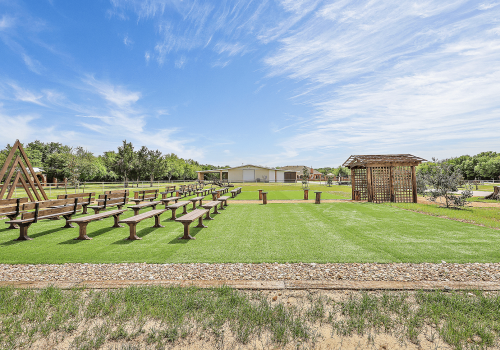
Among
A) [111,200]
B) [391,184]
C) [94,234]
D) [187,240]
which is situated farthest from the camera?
[391,184]

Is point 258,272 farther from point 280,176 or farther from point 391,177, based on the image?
point 280,176

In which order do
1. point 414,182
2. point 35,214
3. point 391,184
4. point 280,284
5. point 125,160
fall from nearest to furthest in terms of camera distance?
point 280,284 < point 35,214 < point 414,182 < point 391,184 < point 125,160

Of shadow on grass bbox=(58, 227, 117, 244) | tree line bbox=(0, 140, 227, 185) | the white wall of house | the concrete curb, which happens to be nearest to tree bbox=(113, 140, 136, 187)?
tree line bbox=(0, 140, 227, 185)

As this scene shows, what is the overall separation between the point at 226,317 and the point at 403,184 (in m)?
16.9

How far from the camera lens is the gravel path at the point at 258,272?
4.23 m

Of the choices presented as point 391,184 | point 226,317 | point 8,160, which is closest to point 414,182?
point 391,184

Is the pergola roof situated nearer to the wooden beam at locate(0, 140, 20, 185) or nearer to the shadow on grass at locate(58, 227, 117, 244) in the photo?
the shadow on grass at locate(58, 227, 117, 244)

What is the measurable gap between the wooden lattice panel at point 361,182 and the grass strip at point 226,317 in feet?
50.1

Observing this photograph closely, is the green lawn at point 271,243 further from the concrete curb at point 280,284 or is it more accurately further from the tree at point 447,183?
the tree at point 447,183

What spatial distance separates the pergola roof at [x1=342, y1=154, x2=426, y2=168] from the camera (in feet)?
50.8

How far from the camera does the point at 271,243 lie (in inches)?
252

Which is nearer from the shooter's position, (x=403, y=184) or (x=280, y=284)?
(x=280, y=284)

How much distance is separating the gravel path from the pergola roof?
478 inches

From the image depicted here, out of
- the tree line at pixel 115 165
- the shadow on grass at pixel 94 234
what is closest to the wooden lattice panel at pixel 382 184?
the shadow on grass at pixel 94 234
